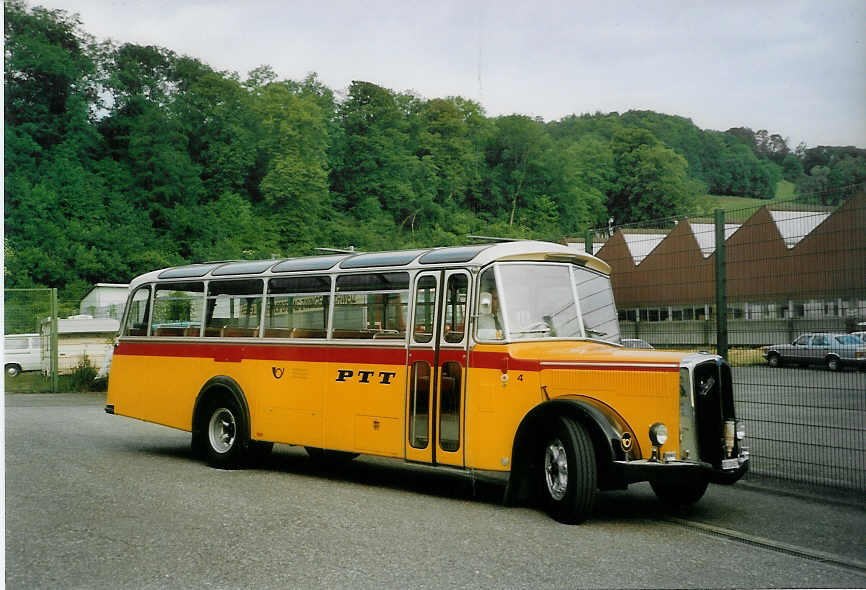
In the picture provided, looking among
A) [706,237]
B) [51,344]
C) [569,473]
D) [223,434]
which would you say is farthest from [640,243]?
[51,344]

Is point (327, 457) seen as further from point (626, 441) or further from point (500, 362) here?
point (626, 441)

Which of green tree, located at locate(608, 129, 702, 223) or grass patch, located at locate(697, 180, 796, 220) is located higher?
green tree, located at locate(608, 129, 702, 223)

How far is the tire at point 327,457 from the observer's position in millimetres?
12914

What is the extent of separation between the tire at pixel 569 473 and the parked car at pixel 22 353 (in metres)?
24.8

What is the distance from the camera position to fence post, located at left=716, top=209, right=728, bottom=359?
1128 cm

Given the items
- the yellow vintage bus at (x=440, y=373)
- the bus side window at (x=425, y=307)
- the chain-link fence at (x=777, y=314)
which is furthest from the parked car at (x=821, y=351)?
the bus side window at (x=425, y=307)

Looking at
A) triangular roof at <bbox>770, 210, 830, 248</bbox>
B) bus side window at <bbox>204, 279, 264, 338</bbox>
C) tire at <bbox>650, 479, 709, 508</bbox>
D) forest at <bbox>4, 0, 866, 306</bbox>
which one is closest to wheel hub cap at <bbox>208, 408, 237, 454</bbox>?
bus side window at <bbox>204, 279, 264, 338</bbox>

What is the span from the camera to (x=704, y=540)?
7.60m

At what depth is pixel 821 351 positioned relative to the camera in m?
9.87

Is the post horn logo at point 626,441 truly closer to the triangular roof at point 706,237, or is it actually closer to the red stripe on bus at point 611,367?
the red stripe on bus at point 611,367

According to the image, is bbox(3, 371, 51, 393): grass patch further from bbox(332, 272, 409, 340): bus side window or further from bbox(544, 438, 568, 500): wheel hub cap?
bbox(544, 438, 568, 500): wheel hub cap

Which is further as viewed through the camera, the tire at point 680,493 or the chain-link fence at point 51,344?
the chain-link fence at point 51,344

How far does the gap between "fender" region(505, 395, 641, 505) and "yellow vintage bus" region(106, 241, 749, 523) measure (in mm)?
15

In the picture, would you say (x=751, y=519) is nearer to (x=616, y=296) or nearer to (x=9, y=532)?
(x=616, y=296)
